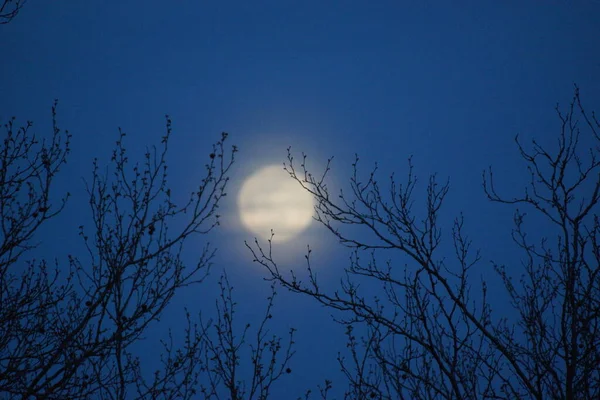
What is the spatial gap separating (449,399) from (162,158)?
12.8 feet

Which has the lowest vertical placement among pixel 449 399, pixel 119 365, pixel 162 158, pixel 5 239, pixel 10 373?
pixel 449 399

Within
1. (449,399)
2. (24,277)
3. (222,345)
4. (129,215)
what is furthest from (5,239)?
(449,399)

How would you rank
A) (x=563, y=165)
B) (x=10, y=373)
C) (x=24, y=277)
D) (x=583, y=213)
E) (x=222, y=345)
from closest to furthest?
(x=583, y=213), (x=563, y=165), (x=10, y=373), (x=24, y=277), (x=222, y=345)

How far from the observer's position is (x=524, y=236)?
506 centimetres

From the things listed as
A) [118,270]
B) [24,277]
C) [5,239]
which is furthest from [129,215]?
[24,277]

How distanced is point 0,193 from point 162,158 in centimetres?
166

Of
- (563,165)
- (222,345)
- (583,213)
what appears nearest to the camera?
(583,213)

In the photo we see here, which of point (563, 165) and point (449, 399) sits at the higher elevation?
point (563, 165)

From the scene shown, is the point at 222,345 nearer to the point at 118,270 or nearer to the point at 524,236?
the point at 118,270

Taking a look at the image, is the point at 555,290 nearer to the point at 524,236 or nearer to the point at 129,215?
the point at 524,236

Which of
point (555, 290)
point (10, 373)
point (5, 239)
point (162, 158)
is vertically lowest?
point (10, 373)

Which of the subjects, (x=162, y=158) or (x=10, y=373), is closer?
(x=10, y=373)

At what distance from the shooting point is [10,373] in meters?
4.23

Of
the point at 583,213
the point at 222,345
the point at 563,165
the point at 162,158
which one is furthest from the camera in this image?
the point at 222,345
